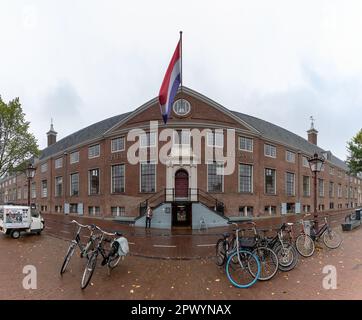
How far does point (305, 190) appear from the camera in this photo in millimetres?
31891

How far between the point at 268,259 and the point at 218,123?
16838 mm

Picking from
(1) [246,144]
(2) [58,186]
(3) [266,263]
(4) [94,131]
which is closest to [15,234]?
(3) [266,263]

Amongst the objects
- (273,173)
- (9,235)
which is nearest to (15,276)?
(9,235)

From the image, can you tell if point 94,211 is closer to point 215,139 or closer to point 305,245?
point 215,139

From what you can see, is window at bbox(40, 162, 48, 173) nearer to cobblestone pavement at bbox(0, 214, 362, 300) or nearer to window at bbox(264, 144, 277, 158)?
cobblestone pavement at bbox(0, 214, 362, 300)

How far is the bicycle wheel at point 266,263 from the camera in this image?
18.8 feet

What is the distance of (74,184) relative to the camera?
1142 inches

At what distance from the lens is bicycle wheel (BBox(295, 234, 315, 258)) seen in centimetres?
804

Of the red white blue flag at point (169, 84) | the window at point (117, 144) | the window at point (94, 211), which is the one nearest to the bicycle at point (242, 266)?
the red white blue flag at point (169, 84)

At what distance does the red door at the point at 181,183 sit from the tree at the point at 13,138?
15.9 m

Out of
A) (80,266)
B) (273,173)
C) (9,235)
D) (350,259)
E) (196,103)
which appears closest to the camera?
(80,266)

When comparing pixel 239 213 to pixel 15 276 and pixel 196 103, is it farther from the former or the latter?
pixel 15 276

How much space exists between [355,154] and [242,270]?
27.0 metres

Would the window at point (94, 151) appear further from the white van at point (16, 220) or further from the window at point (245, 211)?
the window at point (245, 211)
